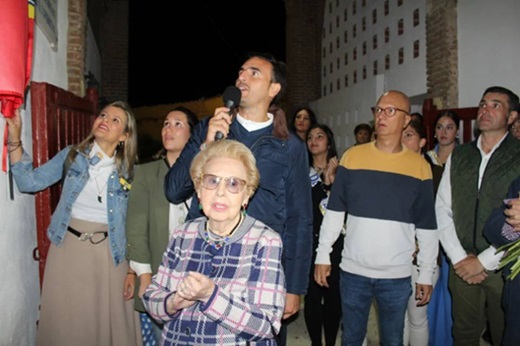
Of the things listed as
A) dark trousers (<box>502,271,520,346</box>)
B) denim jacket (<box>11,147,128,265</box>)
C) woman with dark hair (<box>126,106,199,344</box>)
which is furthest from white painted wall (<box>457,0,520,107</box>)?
denim jacket (<box>11,147,128,265</box>)

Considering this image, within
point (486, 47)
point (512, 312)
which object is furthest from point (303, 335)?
point (486, 47)

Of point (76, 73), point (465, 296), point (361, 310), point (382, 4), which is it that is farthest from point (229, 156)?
point (382, 4)

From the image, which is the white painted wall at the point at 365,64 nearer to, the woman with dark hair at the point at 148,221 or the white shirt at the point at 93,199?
the woman with dark hair at the point at 148,221

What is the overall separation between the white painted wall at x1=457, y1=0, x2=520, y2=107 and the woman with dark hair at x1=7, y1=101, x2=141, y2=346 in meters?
4.37

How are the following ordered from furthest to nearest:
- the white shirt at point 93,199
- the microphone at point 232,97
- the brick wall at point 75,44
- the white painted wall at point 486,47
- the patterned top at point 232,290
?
the white painted wall at point 486,47
the brick wall at point 75,44
the white shirt at point 93,199
the microphone at point 232,97
the patterned top at point 232,290

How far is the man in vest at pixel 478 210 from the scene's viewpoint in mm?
2834

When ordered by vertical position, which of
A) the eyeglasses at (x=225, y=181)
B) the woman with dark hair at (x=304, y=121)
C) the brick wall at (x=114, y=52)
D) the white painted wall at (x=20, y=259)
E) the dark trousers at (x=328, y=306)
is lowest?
the dark trousers at (x=328, y=306)

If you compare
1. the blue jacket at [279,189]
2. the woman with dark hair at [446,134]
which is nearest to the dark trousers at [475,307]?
the woman with dark hair at [446,134]

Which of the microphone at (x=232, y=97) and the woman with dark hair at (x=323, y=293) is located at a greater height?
the microphone at (x=232, y=97)

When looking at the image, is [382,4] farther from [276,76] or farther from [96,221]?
[96,221]

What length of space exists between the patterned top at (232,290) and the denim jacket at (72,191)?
1179mm

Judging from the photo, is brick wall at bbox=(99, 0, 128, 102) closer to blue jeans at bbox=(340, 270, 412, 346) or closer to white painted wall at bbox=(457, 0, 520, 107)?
white painted wall at bbox=(457, 0, 520, 107)

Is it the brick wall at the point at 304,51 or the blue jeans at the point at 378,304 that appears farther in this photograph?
the brick wall at the point at 304,51

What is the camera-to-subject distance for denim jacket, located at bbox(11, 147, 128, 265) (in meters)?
2.68
